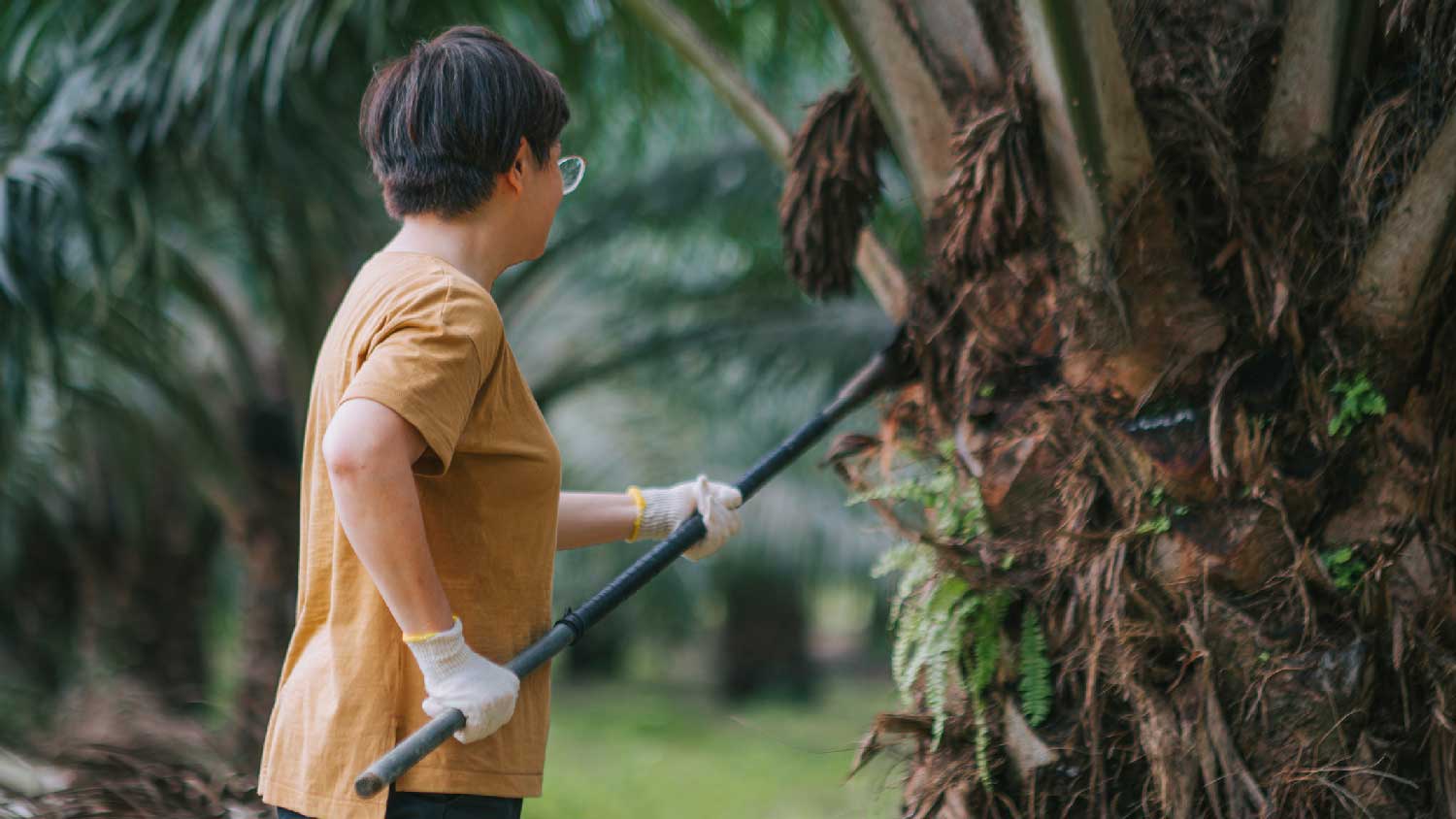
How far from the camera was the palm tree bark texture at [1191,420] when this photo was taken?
6.52ft

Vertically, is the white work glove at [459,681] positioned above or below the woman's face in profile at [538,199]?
below

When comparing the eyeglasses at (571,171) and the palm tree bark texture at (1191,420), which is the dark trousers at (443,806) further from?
the eyeglasses at (571,171)

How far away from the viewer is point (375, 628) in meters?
1.68

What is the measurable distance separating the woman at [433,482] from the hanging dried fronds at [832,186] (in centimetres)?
86

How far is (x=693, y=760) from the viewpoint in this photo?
31.3ft

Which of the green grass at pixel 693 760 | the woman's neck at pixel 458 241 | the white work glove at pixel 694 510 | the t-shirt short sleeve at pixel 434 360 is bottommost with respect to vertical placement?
the green grass at pixel 693 760

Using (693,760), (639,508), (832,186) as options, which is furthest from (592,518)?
(693,760)

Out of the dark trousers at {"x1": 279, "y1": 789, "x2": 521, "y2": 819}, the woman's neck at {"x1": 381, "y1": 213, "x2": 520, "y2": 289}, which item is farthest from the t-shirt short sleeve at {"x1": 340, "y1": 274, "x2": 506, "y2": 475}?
the dark trousers at {"x1": 279, "y1": 789, "x2": 521, "y2": 819}

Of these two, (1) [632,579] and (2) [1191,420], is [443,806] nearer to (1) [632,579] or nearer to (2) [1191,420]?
(1) [632,579]

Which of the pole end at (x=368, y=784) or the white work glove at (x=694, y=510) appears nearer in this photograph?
the pole end at (x=368, y=784)

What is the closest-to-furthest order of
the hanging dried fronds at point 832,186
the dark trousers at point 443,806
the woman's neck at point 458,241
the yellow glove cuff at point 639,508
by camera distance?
the dark trousers at point 443,806 < the woman's neck at point 458,241 < the yellow glove cuff at point 639,508 < the hanging dried fronds at point 832,186

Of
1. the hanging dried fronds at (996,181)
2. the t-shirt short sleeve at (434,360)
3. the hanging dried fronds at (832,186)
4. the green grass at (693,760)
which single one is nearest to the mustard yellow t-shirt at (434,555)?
the t-shirt short sleeve at (434,360)

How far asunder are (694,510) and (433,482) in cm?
84

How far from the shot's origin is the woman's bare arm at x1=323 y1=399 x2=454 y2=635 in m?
1.53
